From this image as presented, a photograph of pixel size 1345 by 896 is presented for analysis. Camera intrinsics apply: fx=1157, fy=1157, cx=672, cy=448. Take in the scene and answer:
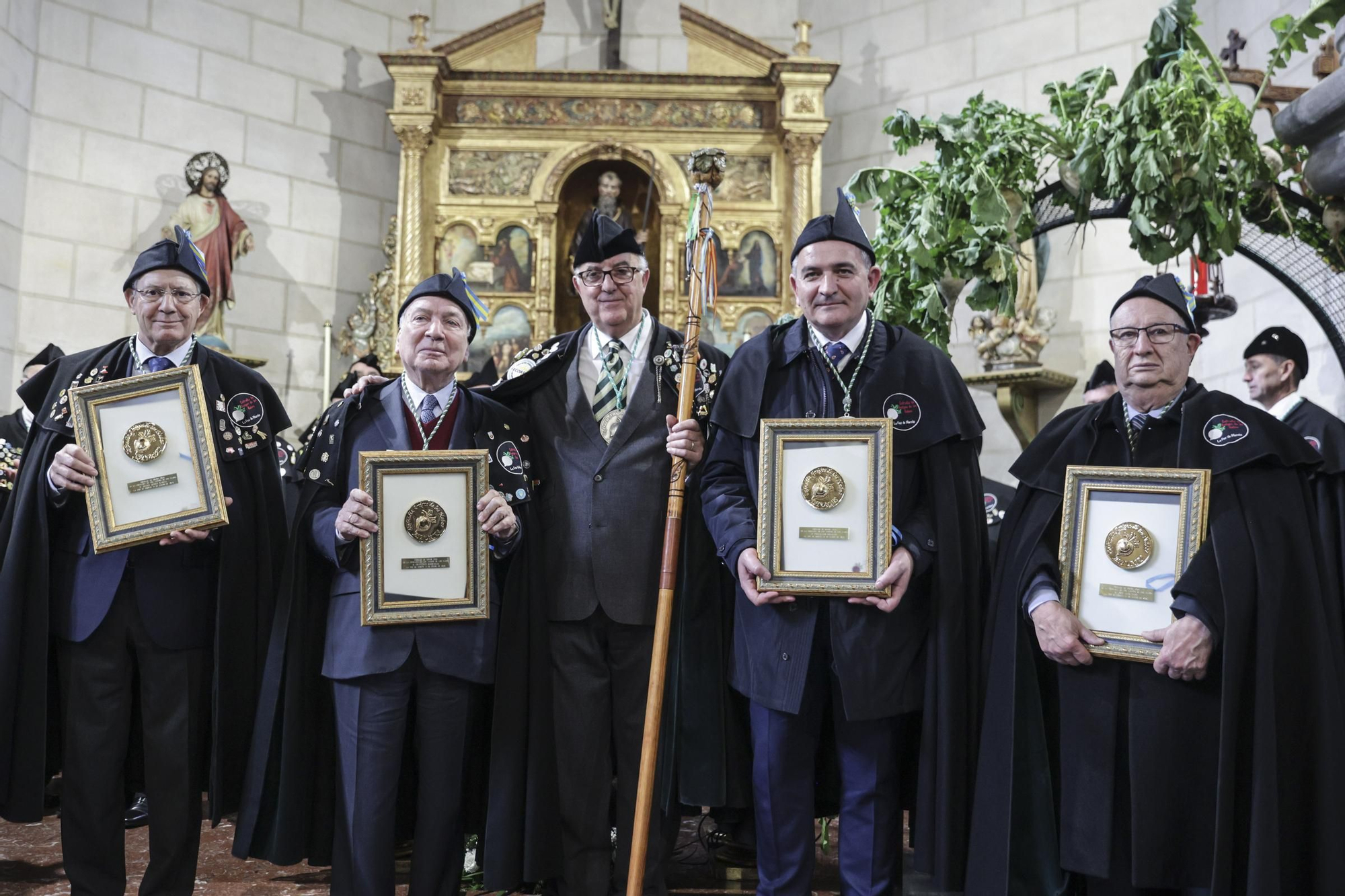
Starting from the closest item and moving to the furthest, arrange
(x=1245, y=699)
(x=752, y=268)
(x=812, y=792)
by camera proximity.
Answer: (x=1245, y=699), (x=812, y=792), (x=752, y=268)

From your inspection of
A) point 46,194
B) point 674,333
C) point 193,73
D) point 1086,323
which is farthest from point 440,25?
point 674,333

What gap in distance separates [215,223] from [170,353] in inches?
220

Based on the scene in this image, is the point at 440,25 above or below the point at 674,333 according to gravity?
above

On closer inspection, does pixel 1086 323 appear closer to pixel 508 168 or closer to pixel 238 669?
pixel 508 168

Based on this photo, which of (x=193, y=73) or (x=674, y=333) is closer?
(x=674, y=333)

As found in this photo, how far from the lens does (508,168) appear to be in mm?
Answer: 8992

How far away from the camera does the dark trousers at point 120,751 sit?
3176 mm

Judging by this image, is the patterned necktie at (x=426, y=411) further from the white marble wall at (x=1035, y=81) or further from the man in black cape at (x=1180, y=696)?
the white marble wall at (x=1035, y=81)

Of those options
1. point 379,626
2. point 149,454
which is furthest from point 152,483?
A: point 379,626

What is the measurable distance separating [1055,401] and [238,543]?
21.1ft

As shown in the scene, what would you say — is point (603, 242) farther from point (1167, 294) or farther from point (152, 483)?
point (1167, 294)

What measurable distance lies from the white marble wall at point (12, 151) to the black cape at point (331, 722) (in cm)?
586

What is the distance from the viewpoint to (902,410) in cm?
309

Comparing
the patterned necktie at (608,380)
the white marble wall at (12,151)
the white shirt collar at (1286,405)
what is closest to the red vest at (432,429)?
the patterned necktie at (608,380)
